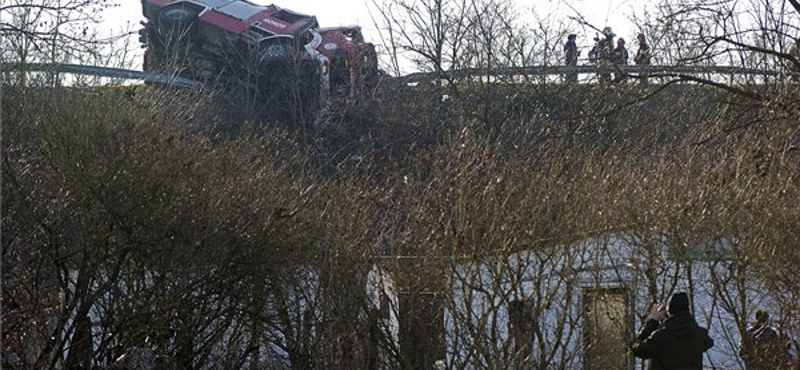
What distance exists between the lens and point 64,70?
18.6 m

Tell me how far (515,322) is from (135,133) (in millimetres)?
4600

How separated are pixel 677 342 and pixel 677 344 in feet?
0.06

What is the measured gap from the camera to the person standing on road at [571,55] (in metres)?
23.8

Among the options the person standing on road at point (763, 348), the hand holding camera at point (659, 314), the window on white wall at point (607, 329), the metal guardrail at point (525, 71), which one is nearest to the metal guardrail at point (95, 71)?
the metal guardrail at point (525, 71)

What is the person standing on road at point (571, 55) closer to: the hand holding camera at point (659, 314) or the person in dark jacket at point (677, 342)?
the hand holding camera at point (659, 314)

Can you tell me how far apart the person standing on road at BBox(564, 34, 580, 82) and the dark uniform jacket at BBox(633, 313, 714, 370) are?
30.7 ft

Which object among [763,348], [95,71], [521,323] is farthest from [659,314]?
[95,71]

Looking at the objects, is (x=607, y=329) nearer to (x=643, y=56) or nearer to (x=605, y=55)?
(x=643, y=56)

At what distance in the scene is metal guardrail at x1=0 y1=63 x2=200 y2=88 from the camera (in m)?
Result: 17.1

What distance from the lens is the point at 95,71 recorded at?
65.5 feet

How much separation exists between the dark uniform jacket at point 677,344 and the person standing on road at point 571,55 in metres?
9.35

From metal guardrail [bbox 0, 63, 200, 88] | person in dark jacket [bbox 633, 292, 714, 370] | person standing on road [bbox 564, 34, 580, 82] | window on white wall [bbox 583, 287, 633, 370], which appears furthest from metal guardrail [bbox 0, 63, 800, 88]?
person in dark jacket [bbox 633, 292, 714, 370]

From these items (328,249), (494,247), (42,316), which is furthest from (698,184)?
(42,316)

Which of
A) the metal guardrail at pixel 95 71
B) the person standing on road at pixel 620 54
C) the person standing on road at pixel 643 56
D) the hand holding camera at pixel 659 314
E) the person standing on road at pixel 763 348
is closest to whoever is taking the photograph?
the hand holding camera at pixel 659 314
